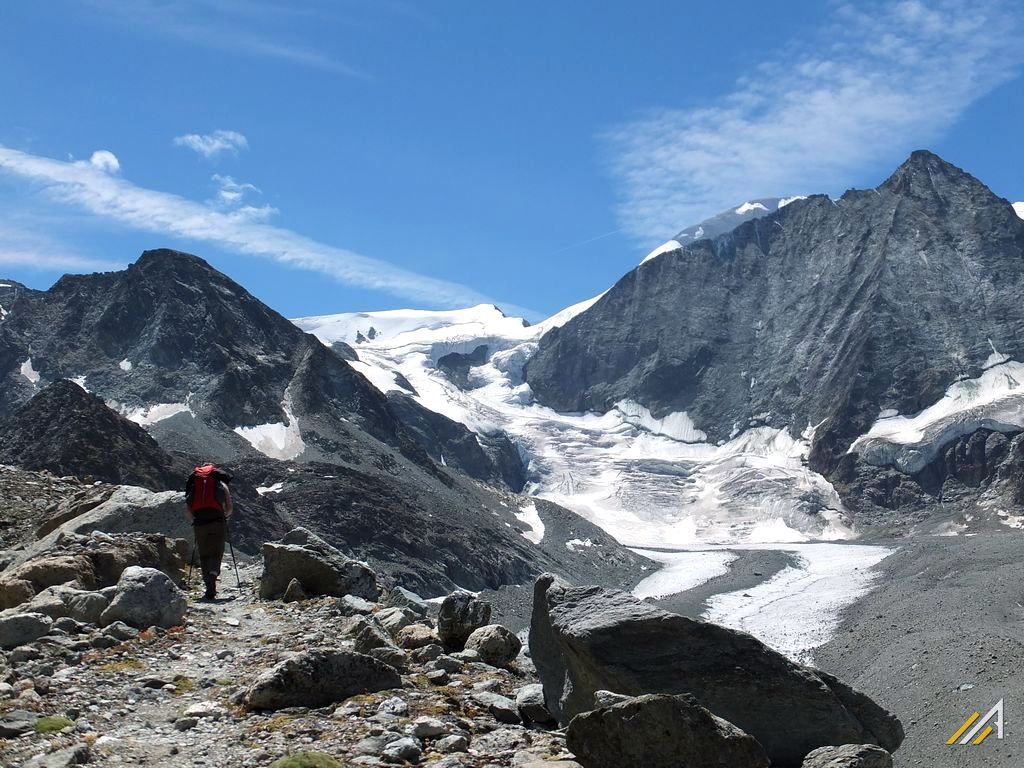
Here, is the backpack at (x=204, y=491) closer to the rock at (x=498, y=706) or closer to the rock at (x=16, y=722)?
the rock at (x=498, y=706)

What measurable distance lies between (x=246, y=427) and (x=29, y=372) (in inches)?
1648

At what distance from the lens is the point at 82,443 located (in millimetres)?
100750

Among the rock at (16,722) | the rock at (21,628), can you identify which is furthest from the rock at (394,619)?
the rock at (16,722)

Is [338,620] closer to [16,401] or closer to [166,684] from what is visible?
[166,684]

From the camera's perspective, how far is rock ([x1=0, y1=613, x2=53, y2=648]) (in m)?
11.3

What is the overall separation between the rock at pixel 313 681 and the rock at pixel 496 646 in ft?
7.65

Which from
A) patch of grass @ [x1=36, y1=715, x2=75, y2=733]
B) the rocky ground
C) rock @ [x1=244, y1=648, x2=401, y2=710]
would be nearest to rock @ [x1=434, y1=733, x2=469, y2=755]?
the rocky ground

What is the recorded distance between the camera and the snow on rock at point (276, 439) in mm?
149125

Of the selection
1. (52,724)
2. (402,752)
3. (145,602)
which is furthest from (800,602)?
(52,724)

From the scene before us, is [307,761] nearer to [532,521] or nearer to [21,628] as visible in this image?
[21,628]

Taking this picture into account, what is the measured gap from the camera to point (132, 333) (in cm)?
17888

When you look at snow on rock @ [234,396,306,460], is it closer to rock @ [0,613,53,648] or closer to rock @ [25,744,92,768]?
rock @ [0,613,53,648]

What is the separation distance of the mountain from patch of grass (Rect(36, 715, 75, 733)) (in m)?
85.1

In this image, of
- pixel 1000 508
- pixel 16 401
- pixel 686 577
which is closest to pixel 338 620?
pixel 686 577
